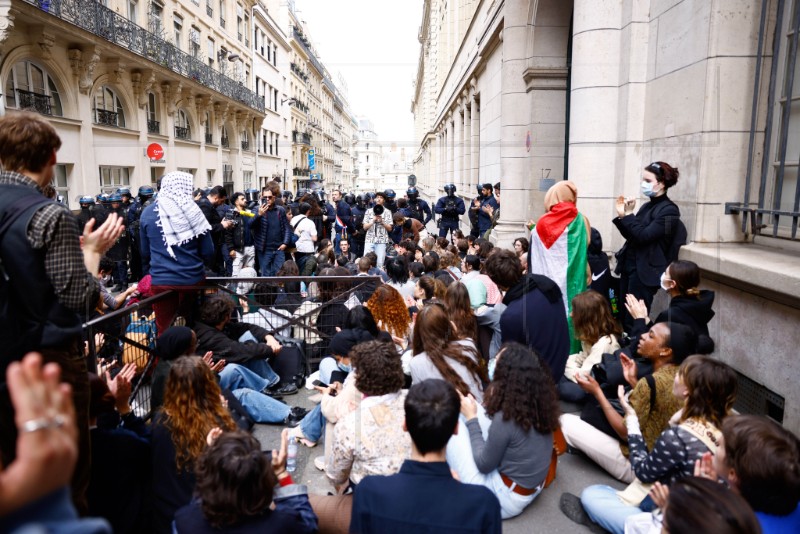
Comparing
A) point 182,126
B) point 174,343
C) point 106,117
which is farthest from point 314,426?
point 182,126

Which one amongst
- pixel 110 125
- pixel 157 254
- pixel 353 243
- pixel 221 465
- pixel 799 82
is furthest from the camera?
pixel 110 125

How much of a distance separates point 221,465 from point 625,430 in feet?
8.58

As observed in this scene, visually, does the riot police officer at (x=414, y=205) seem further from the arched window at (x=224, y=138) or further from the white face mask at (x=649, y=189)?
the arched window at (x=224, y=138)

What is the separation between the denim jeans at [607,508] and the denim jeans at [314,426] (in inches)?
83.1

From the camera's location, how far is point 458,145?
23.6 meters

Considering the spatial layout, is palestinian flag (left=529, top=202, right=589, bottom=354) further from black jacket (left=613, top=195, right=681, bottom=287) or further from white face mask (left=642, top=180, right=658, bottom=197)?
white face mask (left=642, top=180, right=658, bottom=197)

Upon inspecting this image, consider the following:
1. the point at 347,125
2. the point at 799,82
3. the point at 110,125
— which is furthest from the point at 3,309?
the point at 347,125

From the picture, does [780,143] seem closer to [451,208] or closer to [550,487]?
[550,487]

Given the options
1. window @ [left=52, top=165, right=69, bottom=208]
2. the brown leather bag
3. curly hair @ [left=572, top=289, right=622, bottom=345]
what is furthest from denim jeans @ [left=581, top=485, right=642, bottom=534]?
window @ [left=52, top=165, right=69, bottom=208]

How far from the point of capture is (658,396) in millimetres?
3186

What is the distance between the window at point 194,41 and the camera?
89.7ft

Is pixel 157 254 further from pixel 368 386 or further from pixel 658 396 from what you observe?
pixel 658 396

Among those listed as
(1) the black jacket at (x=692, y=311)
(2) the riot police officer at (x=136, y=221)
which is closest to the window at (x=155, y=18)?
(2) the riot police officer at (x=136, y=221)

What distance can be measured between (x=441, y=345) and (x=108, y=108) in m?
19.9
